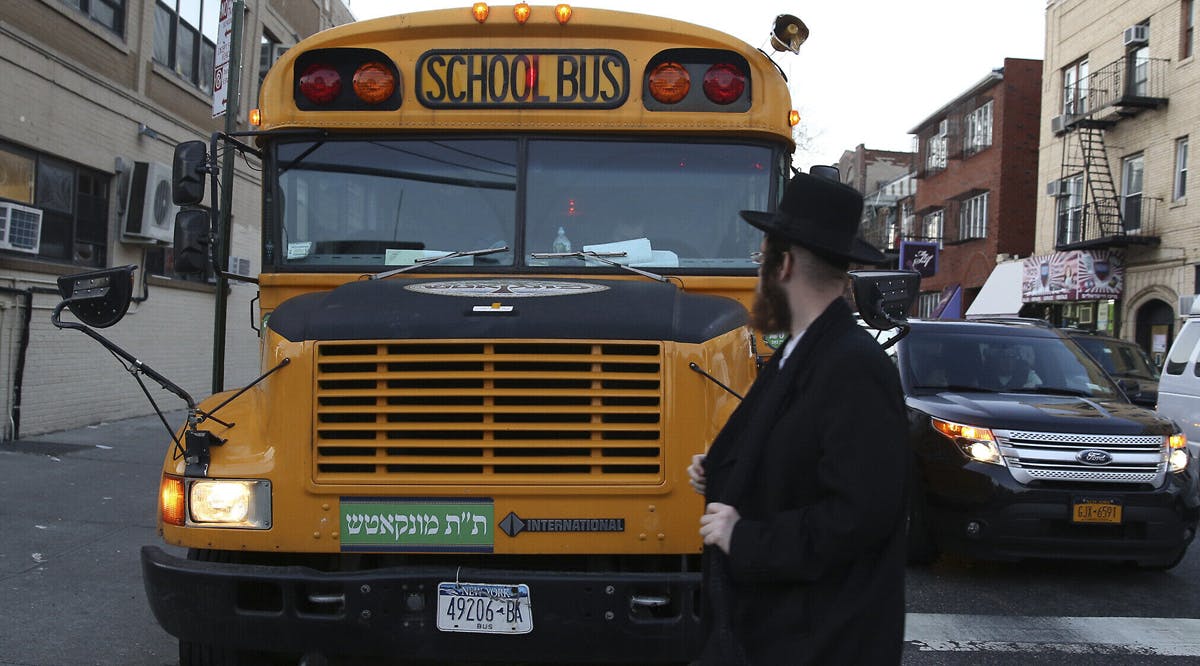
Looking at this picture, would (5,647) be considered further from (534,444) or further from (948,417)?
(948,417)

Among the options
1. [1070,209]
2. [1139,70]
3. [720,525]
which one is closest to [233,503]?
[720,525]

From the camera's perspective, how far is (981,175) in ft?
113

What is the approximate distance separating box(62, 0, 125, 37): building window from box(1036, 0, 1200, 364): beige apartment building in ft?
66.1

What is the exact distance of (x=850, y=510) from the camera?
208cm

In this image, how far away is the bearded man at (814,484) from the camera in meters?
2.11

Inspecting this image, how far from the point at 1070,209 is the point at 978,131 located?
27.3 ft

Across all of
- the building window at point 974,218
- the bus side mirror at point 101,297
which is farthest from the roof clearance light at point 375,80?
the building window at point 974,218

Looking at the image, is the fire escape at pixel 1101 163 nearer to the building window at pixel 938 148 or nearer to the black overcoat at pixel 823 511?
the building window at pixel 938 148

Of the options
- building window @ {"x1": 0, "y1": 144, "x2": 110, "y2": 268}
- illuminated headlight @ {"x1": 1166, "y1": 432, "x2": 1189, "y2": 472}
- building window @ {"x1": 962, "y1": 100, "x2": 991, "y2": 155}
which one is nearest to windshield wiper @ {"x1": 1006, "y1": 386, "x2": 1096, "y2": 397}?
illuminated headlight @ {"x1": 1166, "y1": 432, "x2": 1189, "y2": 472}

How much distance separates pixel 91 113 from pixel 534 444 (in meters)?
11.3

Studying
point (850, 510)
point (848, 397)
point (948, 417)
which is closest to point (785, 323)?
point (848, 397)

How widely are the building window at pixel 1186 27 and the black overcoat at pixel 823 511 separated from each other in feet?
80.6

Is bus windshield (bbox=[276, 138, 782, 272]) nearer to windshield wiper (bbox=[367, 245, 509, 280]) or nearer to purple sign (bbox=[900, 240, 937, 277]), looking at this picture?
windshield wiper (bbox=[367, 245, 509, 280])

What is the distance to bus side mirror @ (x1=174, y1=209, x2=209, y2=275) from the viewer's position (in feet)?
16.0
